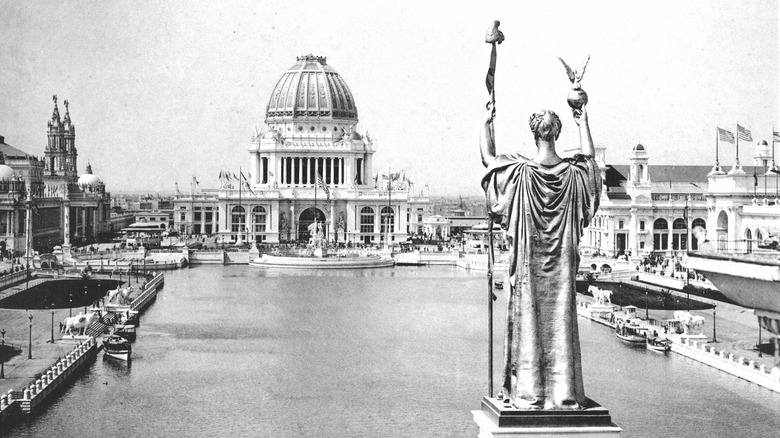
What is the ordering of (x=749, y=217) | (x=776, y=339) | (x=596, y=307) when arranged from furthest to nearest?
(x=749, y=217), (x=596, y=307), (x=776, y=339)

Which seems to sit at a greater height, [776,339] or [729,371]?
[776,339]

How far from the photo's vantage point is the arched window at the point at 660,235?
108500 mm

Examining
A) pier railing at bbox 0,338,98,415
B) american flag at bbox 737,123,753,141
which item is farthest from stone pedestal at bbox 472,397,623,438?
american flag at bbox 737,123,753,141

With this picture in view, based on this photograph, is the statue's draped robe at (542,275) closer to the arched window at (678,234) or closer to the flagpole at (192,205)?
the arched window at (678,234)

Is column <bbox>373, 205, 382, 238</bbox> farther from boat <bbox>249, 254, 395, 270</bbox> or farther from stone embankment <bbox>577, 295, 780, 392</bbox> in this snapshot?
stone embankment <bbox>577, 295, 780, 392</bbox>

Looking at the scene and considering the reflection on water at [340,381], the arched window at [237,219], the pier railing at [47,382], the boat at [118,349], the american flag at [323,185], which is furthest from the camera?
the arched window at [237,219]

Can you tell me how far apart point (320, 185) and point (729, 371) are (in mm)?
87870

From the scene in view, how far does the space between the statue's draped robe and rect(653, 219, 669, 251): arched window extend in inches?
3837

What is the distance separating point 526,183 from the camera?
13.7 m

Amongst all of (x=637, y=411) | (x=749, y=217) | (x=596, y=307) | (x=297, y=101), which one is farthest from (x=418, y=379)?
(x=297, y=101)

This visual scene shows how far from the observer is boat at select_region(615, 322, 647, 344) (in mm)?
52438

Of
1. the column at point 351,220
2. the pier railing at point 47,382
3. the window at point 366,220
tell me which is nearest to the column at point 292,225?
the column at point 351,220

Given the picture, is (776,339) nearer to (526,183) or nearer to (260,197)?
(526,183)

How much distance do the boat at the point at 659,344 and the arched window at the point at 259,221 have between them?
276 ft
